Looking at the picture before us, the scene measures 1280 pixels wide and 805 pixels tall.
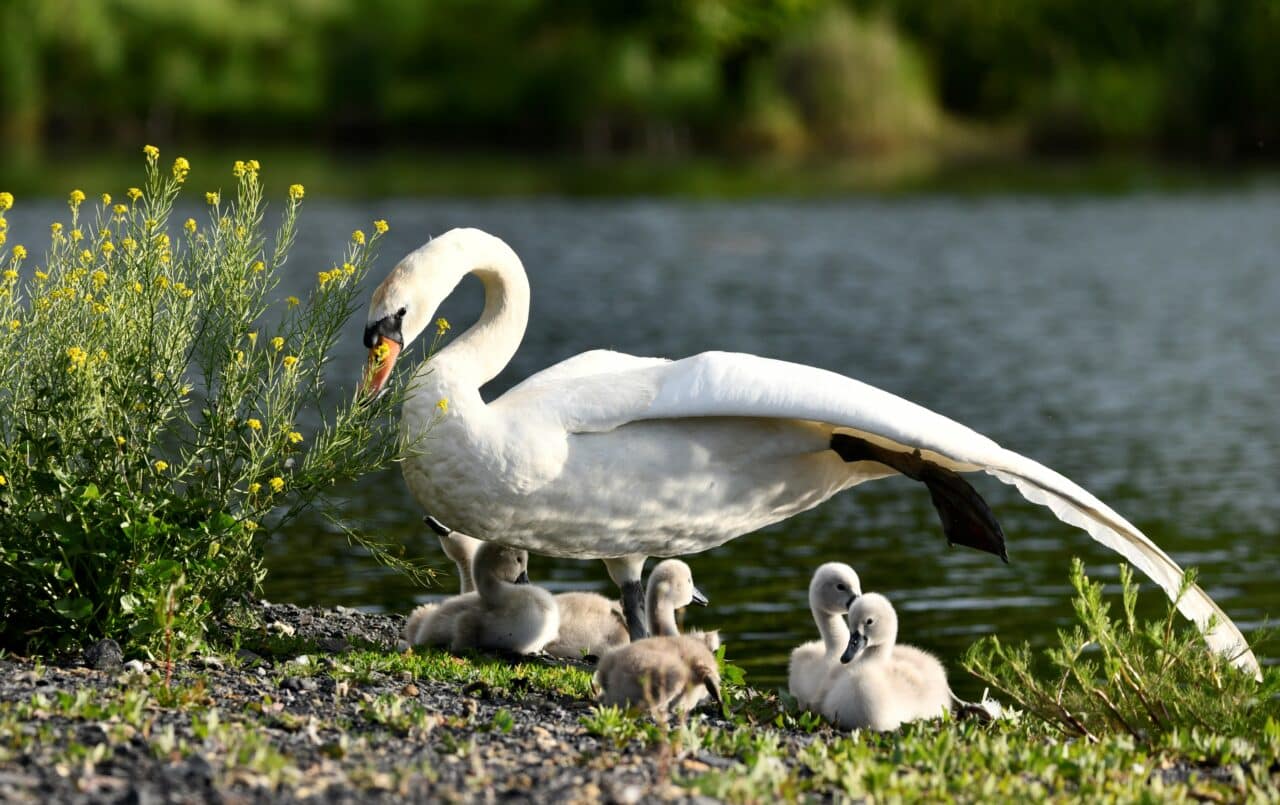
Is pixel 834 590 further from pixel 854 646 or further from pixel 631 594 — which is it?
pixel 631 594

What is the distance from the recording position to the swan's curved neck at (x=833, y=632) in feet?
29.4

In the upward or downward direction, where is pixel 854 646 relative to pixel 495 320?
downward

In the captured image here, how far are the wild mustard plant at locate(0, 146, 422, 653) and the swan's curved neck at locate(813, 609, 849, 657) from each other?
210 centimetres

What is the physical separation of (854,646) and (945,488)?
94 centimetres

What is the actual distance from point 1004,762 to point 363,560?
286 inches

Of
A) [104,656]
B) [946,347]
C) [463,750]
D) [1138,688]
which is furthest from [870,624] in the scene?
[946,347]

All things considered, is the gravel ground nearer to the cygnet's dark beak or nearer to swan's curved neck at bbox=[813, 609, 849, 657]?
the cygnet's dark beak

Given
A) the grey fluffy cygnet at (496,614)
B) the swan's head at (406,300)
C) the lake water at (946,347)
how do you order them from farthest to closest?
the lake water at (946,347) < the grey fluffy cygnet at (496,614) < the swan's head at (406,300)

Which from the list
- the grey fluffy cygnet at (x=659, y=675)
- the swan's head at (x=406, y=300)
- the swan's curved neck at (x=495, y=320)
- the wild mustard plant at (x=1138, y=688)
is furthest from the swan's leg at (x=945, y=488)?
the swan's head at (x=406, y=300)

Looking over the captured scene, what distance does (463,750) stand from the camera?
668 cm

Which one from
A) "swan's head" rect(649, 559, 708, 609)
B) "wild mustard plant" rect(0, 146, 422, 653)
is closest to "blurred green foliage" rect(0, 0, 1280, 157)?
"swan's head" rect(649, 559, 708, 609)

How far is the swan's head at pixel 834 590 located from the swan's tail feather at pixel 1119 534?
869 mm

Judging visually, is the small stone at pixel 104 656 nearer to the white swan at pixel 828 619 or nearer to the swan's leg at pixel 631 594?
the swan's leg at pixel 631 594

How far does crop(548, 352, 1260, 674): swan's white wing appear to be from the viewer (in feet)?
27.0
